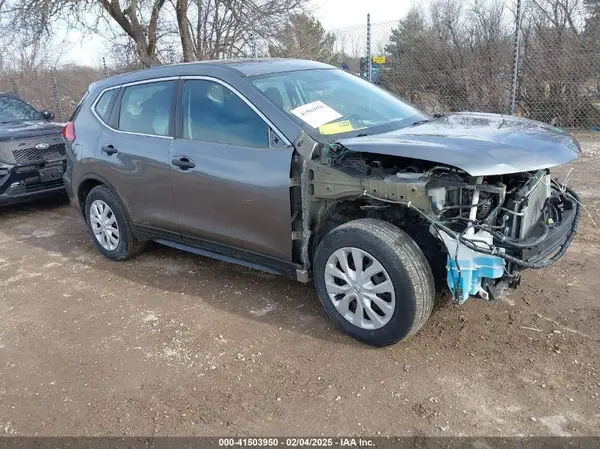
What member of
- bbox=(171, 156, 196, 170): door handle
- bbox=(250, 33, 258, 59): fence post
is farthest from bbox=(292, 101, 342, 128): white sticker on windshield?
bbox=(250, 33, 258, 59): fence post

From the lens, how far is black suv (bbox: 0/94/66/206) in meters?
6.72

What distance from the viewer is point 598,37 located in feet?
28.3

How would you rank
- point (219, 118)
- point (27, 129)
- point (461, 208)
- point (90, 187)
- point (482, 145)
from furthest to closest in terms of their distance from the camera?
1. point (27, 129)
2. point (90, 187)
3. point (219, 118)
4. point (461, 208)
5. point (482, 145)

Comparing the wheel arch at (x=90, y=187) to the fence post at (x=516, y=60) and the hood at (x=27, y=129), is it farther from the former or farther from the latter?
the fence post at (x=516, y=60)

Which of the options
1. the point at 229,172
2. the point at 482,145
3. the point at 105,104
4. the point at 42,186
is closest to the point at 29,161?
the point at 42,186

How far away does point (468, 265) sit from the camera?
288 cm

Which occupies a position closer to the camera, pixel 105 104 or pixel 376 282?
pixel 376 282

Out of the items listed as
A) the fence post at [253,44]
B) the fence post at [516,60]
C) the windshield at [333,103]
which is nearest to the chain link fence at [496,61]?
the fence post at [516,60]

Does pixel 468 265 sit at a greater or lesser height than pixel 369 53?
lesser

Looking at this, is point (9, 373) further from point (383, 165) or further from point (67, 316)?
point (383, 165)

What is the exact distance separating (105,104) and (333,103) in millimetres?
2290

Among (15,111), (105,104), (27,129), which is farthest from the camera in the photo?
(15,111)

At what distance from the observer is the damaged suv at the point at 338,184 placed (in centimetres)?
291

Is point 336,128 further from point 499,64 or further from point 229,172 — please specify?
point 499,64
